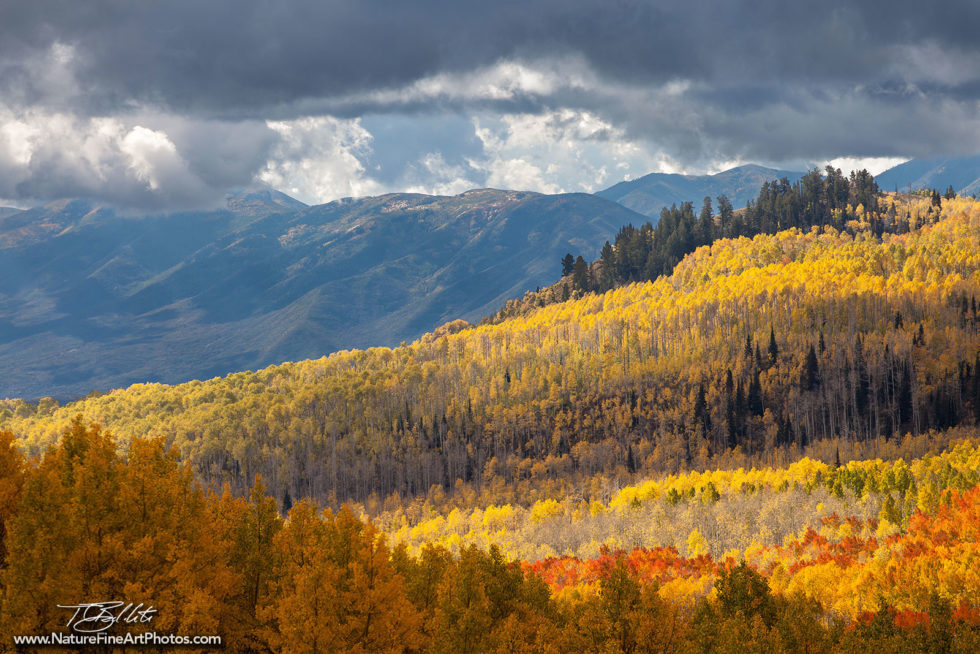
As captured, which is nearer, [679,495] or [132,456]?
[132,456]

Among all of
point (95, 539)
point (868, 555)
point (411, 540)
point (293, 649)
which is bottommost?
point (411, 540)

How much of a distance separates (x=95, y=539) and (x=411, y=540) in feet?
429

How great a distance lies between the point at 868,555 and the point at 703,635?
4882cm

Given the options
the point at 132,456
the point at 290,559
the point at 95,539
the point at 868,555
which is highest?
the point at 132,456

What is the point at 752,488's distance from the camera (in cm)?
14662

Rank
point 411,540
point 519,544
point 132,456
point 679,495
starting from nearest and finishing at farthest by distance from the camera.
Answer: point 132,456 < point 519,544 < point 679,495 < point 411,540

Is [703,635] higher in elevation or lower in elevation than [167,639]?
lower

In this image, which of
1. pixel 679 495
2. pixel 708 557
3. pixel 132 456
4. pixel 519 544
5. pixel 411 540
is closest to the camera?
pixel 132 456

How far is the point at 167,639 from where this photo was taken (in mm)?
37375

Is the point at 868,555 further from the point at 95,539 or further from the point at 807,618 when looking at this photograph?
the point at 95,539

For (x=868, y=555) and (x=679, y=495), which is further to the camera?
(x=679, y=495)

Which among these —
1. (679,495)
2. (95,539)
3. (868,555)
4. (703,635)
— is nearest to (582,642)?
(703,635)

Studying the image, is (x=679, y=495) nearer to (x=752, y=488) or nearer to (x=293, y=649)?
(x=752, y=488)

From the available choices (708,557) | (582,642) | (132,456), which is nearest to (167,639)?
(132,456)
